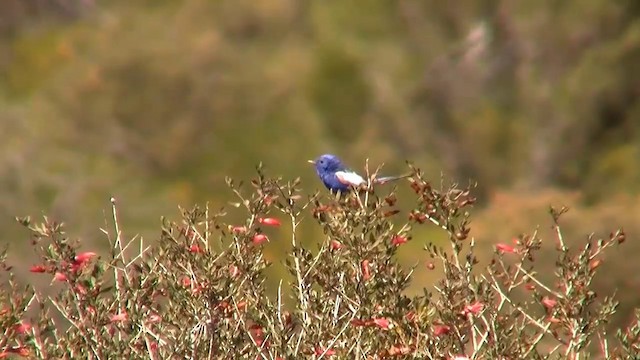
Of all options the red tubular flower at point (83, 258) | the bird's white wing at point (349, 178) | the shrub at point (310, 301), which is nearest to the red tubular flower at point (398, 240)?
the shrub at point (310, 301)

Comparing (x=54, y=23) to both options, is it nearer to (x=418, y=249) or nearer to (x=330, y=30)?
(x=330, y=30)

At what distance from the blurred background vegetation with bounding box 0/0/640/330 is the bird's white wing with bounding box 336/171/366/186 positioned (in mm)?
23720

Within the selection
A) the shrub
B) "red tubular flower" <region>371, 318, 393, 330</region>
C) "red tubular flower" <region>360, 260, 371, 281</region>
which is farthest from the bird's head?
"red tubular flower" <region>371, 318, 393, 330</region>

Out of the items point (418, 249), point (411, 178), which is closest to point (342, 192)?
point (411, 178)

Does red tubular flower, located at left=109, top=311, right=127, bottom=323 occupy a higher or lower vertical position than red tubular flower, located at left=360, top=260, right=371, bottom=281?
lower

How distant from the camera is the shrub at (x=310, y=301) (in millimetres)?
5691

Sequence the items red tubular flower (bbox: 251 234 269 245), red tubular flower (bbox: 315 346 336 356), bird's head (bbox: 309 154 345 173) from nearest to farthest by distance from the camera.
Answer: red tubular flower (bbox: 315 346 336 356) < red tubular flower (bbox: 251 234 269 245) < bird's head (bbox: 309 154 345 173)

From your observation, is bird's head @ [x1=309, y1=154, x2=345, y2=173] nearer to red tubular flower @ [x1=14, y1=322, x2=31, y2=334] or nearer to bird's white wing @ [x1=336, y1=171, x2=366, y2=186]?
bird's white wing @ [x1=336, y1=171, x2=366, y2=186]

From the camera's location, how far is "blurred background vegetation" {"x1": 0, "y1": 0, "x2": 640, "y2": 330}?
34750 mm

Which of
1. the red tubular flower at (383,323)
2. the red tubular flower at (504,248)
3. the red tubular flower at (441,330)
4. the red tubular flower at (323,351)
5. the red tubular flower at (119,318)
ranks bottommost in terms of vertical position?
the red tubular flower at (119,318)

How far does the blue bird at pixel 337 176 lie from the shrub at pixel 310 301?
14.9 inches

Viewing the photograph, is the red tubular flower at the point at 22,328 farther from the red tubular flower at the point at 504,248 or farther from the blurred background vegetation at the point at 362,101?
the blurred background vegetation at the point at 362,101

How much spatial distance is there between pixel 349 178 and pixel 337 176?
0.81 ft

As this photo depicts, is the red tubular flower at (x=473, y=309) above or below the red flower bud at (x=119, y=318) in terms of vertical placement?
above
